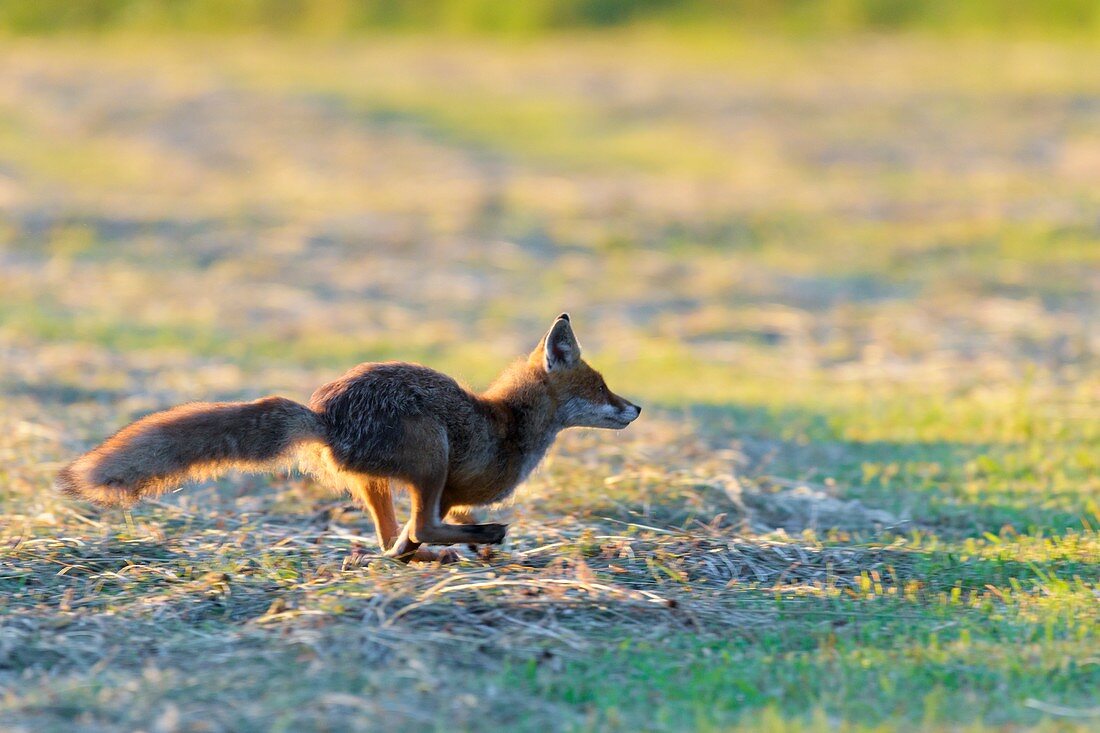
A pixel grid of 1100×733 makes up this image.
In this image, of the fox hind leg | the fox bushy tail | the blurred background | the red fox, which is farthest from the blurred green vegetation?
the fox bushy tail

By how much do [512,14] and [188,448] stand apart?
3462 cm

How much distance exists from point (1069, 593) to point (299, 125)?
21449 mm

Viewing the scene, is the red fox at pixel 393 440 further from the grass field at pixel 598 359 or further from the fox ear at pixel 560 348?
the grass field at pixel 598 359

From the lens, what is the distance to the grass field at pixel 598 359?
516cm

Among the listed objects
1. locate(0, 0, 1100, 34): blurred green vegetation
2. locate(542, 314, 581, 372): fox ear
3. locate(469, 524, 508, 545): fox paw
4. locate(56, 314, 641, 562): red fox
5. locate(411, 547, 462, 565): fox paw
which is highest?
locate(0, 0, 1100, 34): blurred green vegetation

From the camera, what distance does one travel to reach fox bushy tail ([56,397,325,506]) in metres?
5.73

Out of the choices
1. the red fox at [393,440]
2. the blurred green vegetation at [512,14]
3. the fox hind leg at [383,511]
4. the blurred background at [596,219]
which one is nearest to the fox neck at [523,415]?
the red fox at [393,440]

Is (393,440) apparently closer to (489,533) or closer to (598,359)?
(489,533)

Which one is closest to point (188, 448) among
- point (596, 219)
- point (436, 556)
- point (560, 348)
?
point (436, 556)

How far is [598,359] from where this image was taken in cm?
1374

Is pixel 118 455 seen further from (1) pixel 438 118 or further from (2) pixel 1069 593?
(1) pixel 438 118

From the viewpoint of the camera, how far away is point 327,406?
6273 mm

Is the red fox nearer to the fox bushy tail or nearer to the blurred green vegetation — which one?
the fox bushy tail

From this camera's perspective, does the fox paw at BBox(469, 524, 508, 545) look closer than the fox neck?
Yes
